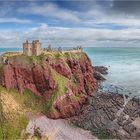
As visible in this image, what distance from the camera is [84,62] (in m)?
99.6

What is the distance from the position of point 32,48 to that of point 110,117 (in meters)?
29.5

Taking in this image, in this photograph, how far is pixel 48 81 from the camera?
78125mm

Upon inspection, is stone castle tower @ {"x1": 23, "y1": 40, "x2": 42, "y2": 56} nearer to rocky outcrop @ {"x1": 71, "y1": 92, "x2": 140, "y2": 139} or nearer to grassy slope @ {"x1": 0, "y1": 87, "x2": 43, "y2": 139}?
grassy slope @ {"x1": 0, "y1": 87, "x2": 43, "y2": 139}

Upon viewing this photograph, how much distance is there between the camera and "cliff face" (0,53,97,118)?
75.4m

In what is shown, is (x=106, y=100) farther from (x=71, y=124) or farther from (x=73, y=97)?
(x=71, y=124)

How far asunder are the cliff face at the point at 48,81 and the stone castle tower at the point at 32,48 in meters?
3.43

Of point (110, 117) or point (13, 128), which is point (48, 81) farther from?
point (110, 117)

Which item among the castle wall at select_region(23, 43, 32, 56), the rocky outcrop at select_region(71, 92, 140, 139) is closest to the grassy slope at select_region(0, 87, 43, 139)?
the rocky outcrop at select_region(71, 92, 140, 139)

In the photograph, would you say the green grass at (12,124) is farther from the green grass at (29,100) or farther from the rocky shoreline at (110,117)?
the rocky shoreline at (110,117)

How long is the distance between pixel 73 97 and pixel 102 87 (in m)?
27.8

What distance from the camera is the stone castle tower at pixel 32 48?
85.0 m

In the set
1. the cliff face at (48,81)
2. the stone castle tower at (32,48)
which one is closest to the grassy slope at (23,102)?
the cliff face at (48,81)

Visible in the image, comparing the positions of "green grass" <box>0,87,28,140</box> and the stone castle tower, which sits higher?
the stone castle tower

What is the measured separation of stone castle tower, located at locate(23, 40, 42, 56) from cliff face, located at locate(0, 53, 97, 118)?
343 centimetres
